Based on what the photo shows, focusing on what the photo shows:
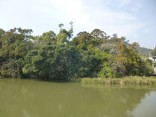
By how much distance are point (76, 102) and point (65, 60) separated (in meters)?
8.29

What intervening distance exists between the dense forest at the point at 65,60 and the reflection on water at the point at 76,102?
9.81 ft

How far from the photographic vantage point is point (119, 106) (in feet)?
39.2

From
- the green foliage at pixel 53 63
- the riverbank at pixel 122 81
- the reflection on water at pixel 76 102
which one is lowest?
the reflection on water at pixel 76 102

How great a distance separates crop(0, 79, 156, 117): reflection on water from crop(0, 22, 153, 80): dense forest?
9.81 feet

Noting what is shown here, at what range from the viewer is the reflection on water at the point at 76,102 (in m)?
10.3

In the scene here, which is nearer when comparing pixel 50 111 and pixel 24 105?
pixel 50 111

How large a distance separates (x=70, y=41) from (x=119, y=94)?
10.3 meters

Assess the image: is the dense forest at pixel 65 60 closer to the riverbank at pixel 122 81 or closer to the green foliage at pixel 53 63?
the green foliage at pixel 53 63

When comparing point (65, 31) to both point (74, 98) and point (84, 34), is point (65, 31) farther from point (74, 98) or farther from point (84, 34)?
point (74, 98)

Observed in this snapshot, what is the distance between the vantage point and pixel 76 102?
12422 millimetres

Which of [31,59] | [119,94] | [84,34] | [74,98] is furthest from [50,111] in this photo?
[84,34]

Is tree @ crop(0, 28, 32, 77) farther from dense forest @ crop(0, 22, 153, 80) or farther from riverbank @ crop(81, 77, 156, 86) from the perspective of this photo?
riverbank @ crop(81, 77, 156, 86)

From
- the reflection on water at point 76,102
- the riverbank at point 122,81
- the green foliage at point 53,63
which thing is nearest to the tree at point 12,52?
the green foliage at point 53,63

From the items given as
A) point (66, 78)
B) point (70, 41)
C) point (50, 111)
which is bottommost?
point (50, 111)
